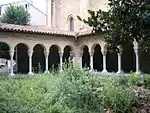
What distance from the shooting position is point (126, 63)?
93.5 feet

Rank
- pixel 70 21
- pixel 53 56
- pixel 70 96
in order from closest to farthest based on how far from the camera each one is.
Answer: pixel 70 96 → pixel 53 56 → pixel 70 21

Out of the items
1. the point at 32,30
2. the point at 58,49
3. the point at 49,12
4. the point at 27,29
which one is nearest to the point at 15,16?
the point at 49,12

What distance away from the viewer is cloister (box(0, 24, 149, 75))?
2434 centimetres

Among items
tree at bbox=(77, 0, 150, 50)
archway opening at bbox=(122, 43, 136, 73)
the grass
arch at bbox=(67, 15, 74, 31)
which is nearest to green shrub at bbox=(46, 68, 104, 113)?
the grass

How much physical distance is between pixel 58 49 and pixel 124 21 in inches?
746

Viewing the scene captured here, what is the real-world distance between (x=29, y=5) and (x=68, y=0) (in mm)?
7921

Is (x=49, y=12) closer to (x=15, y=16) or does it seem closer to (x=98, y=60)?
(x=15, y=16)

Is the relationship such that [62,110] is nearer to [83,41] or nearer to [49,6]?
[83,41]

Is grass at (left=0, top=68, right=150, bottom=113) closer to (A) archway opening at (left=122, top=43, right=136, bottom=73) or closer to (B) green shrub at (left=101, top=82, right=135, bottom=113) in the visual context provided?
(B) green shrub at (left=101, top=82, right=135, bottom=113)

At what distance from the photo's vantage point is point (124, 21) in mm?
9180

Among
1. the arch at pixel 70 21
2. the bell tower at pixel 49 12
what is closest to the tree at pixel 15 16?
the bell tower at pixel 49 12

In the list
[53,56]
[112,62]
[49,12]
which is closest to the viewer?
[112,62]

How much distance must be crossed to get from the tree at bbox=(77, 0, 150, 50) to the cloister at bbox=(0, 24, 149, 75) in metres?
12.5

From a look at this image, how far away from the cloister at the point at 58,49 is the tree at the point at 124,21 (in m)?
12.5
